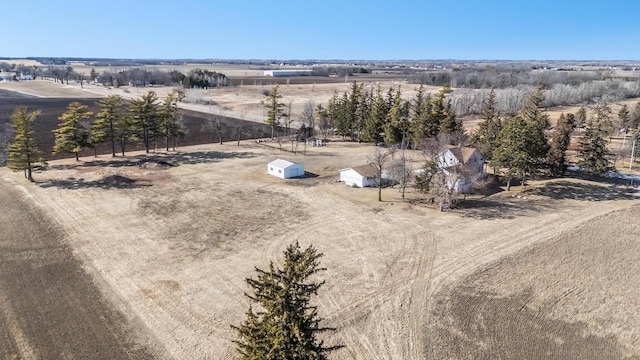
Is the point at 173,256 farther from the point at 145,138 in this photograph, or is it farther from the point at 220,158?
the point at 145,138

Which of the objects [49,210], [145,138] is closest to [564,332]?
[49,210]

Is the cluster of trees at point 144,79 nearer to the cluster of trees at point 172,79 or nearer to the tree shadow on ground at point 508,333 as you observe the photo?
the cluster of trees at point 172,79

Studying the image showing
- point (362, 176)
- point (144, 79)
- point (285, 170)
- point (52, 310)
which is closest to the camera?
point (52, 310)

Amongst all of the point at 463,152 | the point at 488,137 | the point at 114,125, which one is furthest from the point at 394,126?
the point at 114,125

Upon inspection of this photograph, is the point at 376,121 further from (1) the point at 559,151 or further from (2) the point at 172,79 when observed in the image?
(2) the point at 172,79

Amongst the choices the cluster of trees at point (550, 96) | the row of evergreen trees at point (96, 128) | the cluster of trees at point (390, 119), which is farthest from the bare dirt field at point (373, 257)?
the cluster of trees at point (550, 96)

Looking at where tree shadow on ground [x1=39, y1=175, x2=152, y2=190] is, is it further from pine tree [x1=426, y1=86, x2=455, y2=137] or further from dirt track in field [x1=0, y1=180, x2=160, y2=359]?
pine tree [x1=426, y1=86, x2=455, y2=137]
